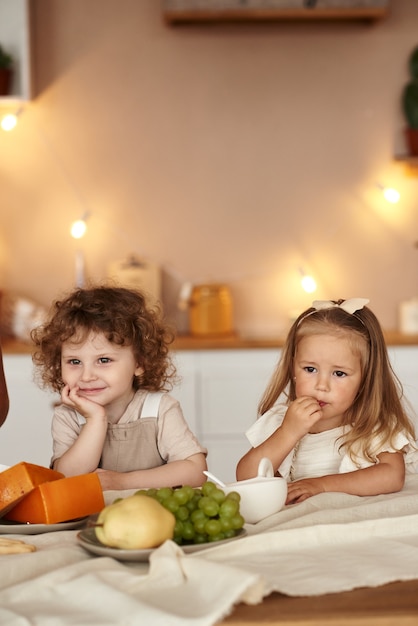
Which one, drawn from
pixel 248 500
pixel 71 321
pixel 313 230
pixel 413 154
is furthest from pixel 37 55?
pixel 248 500

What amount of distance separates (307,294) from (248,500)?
8.03 ft

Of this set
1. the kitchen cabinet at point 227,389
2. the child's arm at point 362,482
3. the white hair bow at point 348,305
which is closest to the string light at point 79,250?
the kitchen cabinet at point 227,389

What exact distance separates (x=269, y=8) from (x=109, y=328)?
201 centimetres

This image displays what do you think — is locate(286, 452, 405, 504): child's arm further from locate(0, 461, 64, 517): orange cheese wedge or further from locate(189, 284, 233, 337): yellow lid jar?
locate(189, 284, 233, 337): yellow lid jar

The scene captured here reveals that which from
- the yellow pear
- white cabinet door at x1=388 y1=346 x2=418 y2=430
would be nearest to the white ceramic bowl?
the yellow pear

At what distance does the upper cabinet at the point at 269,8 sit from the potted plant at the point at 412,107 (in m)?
0.29

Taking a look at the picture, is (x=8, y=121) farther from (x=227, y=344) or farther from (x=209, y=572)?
(x=209, y=572)

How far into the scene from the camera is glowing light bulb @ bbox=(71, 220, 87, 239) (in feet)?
11.3

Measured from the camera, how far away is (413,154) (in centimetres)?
339

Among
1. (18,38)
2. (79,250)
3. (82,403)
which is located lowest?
(82,403)

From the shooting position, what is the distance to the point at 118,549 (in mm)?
975

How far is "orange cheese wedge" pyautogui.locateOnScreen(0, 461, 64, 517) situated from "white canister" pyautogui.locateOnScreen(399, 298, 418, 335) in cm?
243

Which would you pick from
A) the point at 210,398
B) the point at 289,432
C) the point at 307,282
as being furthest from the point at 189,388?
the point at 289,432

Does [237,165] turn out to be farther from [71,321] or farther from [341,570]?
[341,570]
